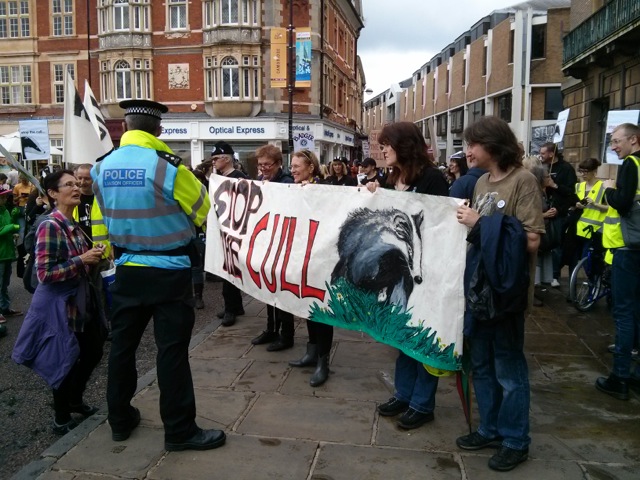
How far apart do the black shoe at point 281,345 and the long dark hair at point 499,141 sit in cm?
306

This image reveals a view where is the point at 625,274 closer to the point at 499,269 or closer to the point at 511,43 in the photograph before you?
the point at 499,269

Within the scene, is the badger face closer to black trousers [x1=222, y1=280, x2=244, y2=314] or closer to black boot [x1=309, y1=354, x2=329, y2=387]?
black boot [x1=309, y1=354, x2=329, y2=387]

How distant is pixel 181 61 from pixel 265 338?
93.6 feet

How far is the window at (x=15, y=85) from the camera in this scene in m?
33.8

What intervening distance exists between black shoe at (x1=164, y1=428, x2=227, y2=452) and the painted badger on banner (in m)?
1.33

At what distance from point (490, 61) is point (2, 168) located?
115 ft

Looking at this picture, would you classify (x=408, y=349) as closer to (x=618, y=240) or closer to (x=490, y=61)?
(x=618, y=240)

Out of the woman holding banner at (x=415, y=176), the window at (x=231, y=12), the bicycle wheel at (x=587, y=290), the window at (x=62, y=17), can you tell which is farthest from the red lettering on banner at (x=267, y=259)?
the window at (x=62, y=17)

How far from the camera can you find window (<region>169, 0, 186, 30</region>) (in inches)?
1228

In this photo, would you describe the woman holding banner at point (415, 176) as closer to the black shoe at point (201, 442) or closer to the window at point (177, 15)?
the black shoe at point (201, 442)

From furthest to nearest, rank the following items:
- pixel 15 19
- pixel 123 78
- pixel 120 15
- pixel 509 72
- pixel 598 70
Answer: pixel 509 72
pixel 15 19
pixel 123 78
pixel 120 15
pixel 598 70

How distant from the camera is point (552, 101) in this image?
3656 centimetres

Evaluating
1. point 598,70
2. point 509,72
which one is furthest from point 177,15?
point 598,70

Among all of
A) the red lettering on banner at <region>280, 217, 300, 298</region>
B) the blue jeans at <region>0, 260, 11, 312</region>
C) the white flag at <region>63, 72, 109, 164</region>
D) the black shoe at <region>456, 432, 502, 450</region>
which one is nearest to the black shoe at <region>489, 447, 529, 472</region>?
the black shoe at <region>456, 432, 502, 450</region>
